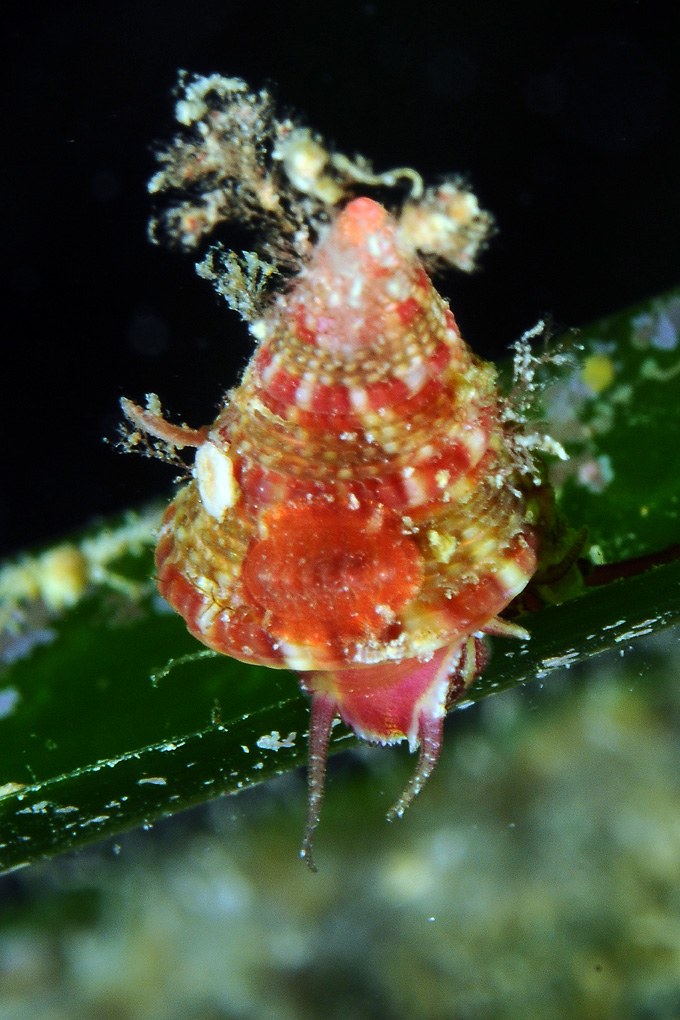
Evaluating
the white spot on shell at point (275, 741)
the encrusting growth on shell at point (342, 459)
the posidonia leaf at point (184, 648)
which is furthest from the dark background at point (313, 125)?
the white spot on shell at point (275, 741)

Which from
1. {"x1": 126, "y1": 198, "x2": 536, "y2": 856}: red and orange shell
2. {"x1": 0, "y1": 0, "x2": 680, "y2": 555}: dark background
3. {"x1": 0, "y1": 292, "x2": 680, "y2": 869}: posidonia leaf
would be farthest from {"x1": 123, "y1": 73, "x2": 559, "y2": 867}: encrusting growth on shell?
{"x1": 0, "y1": 0, "x2": 680, "y2": 555}: dark background

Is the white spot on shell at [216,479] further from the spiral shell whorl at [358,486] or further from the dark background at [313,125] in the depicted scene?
the dark background at [313,125]

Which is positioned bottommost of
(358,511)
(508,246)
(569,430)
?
(569,430)

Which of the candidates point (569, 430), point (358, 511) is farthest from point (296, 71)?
point (358, 511)

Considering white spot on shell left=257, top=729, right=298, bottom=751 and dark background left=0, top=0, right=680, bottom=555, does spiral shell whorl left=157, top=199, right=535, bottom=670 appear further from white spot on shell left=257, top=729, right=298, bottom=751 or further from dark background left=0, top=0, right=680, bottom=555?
dark background left=0, top=0, right=680, bottom=555

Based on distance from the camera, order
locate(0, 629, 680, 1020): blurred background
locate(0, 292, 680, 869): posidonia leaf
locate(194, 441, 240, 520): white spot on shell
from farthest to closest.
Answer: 1. locate(0, 292, 680, 869): posidonia leaf
2. locate(0, 629, 680, 1020): blurred background
3. locate(194, 441, 240, 520): white spot on shell

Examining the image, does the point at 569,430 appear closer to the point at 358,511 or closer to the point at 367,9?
the point at 358,511

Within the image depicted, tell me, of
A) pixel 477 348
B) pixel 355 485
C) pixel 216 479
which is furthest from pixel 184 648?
pixel 477 348
